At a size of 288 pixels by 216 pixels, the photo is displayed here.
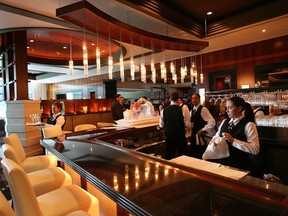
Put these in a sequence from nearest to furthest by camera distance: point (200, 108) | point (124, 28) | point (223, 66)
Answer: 1. point (124, 28)
2. point (200, 108)
3. point (223, 66)

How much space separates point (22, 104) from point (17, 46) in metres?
1.32

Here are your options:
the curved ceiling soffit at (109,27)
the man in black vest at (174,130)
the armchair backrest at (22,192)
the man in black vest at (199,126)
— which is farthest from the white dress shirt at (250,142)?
the curved ceiling soffit at (109,27)

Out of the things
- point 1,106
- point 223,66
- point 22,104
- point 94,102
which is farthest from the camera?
point 94,102

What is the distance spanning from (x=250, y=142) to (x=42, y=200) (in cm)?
172

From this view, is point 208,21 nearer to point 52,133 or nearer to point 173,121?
point 173,121

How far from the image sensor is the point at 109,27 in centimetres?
318

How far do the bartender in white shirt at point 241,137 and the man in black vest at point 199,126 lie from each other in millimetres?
1277

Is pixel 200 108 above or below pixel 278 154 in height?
above

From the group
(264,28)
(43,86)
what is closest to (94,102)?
(264,28)

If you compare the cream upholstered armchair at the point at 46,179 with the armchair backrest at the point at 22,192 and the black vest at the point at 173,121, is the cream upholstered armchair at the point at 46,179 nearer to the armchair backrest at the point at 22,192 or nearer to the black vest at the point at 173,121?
the armchair backrest at the point at 22,192

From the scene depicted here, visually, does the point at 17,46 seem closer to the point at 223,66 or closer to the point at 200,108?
the point at 200,108

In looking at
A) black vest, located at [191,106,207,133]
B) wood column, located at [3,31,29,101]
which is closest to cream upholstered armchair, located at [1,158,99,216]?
black vest, located at [191,106,207,133]

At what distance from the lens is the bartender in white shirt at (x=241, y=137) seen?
1.77 metres

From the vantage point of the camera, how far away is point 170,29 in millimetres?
4625
